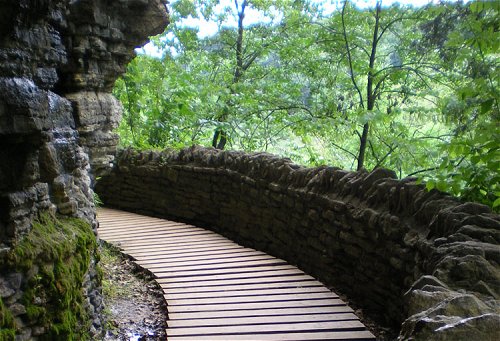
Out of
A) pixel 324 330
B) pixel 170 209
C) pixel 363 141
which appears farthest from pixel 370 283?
pixel 170 209

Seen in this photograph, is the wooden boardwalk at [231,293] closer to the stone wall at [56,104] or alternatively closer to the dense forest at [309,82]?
the stone wall at [56,104]

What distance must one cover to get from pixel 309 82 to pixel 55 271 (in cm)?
903

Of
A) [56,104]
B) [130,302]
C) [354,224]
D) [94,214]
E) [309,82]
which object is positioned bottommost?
[130,302]

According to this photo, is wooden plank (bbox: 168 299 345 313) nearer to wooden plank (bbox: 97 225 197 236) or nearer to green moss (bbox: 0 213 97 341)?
green moss (bbox: 0 213 97 341)

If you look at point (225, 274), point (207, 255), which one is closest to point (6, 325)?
point (225, 274)

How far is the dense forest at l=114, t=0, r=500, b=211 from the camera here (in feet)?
26.1

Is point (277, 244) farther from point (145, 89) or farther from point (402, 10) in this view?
point (145, 89)

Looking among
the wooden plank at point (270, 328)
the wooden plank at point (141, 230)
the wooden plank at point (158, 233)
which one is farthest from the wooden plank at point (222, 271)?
the wooden plank at point (141, 230)

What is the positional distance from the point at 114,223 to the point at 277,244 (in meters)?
3.30

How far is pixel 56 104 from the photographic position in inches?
142

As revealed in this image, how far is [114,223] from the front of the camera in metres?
8.56

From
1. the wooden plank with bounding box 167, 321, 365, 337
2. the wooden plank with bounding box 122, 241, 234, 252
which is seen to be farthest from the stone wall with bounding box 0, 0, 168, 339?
the wooden plank with bounding box 122, 241, 234, 252

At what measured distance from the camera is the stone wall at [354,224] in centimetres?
242

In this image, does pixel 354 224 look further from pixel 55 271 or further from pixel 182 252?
pixel 182 252
